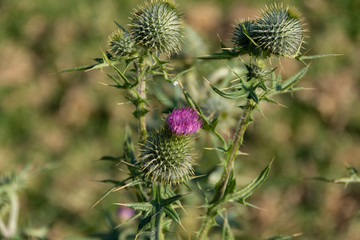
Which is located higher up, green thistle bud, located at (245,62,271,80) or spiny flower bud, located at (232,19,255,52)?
spiny flower bud, located at (232,19,255,52)

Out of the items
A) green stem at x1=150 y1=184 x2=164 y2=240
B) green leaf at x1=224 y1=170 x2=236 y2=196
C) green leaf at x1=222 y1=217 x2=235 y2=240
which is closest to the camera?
green stem at x1=150 y1=184 x2=164 y2=240

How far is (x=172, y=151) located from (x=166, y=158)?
0.08m

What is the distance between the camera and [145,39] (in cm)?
280

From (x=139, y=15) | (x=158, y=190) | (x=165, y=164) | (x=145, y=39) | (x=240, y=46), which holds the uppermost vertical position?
(x=139, y=15)

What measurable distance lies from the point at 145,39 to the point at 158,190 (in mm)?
1069

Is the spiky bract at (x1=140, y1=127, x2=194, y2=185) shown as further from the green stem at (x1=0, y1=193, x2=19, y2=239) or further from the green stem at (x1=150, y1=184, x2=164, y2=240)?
the green stem at (x1=0, y1=193, x2=19, y2=239)

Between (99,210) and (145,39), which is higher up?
(145,39)

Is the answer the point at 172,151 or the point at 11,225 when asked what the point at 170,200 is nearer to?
the point at 172,151

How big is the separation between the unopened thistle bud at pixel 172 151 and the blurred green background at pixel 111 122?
2331 millimetres

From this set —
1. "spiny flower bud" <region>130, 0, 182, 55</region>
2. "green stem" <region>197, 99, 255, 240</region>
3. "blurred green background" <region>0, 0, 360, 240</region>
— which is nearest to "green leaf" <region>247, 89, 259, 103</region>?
"green stem" <region>197, 99, 255, 240</region>

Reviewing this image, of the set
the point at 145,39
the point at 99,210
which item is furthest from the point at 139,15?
the point at 99,210

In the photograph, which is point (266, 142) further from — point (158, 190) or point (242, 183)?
point (158, 190)

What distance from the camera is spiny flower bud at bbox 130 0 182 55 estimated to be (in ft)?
9.12

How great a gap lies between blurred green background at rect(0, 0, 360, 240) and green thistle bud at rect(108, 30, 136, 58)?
8.82 ft
